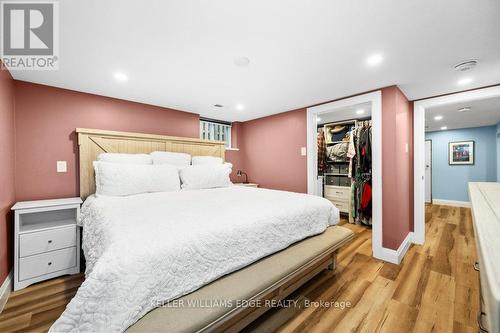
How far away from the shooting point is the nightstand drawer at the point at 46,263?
1863mm

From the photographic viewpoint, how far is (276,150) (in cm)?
384

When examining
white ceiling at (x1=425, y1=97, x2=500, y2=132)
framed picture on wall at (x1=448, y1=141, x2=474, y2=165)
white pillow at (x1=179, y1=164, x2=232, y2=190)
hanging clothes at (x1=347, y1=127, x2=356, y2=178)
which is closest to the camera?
white pillow at (x1=179, y1=164, x2=232, y2=190)

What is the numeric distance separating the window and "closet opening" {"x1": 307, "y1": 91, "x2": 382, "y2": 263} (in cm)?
182

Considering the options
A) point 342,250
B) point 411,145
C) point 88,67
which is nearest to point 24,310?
point 88,67

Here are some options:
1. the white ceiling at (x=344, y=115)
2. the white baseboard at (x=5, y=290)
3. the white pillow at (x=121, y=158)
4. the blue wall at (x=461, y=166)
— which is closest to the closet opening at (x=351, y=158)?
the white ceiling at (x=344, y=115)

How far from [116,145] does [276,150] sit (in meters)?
2.55

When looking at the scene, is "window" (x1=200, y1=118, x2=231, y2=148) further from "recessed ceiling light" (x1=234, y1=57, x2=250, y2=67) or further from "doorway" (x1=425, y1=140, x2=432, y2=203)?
"doorway" (x1=425, y1=140, x2=432, y2=203)

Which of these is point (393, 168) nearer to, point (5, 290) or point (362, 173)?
point (362, 173)

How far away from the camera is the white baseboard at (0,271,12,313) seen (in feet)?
5.37

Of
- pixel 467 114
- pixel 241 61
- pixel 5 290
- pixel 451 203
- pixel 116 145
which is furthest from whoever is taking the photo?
pixel 451 203

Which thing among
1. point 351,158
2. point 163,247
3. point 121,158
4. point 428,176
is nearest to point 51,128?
point 121,158

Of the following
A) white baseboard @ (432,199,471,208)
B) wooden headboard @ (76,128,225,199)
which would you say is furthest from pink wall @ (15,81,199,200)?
white baseboard @ (432,199,471,208)

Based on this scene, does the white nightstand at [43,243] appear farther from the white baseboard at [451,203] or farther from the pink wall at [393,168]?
the white baseboard at [451,203]

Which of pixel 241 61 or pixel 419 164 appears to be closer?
pixel 241 61
